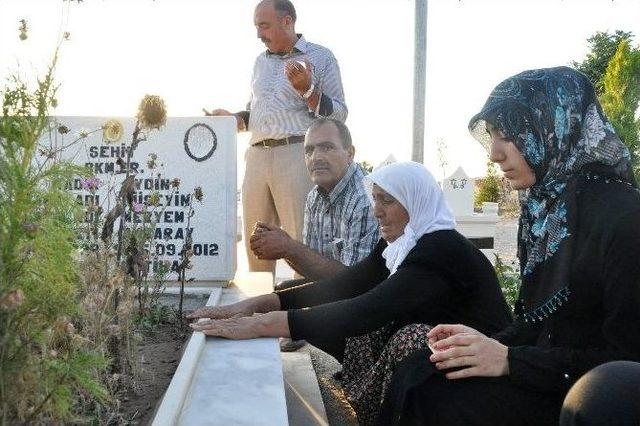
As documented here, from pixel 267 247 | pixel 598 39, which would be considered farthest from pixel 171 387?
pixel 598 39

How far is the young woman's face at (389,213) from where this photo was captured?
3614mm

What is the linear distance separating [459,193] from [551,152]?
12220mm

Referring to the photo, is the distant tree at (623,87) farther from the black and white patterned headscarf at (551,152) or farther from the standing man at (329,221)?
the black and white patterned headscarf at (551,152)

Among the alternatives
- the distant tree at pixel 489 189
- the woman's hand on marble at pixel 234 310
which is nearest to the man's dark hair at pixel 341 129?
the woman's hand on marble at pixel 234 310

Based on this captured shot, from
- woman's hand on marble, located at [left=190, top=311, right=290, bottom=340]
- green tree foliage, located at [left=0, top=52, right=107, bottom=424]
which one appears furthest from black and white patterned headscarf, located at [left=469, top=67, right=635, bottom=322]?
green tree foliage, located at [left=0, top=52, right=107, bottom=424]

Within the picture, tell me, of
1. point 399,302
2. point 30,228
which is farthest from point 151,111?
point 30,228

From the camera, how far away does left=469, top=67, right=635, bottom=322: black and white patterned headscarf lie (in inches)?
105

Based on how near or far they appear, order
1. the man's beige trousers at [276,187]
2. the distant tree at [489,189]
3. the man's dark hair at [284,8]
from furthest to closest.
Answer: the distant tree at [489,189] < the man's beige trousers at [276,187] < the man's dark hair at [284,8]

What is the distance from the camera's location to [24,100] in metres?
1.97

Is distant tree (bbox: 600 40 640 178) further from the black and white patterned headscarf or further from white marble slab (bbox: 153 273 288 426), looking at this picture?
white marble slab (bbox: 153 273 288 426)

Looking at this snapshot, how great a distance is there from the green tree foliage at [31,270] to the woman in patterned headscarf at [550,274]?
44.1 inches

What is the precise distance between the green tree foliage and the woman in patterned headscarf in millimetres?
1121

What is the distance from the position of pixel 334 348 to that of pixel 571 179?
169 cm

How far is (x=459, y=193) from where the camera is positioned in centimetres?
1489
